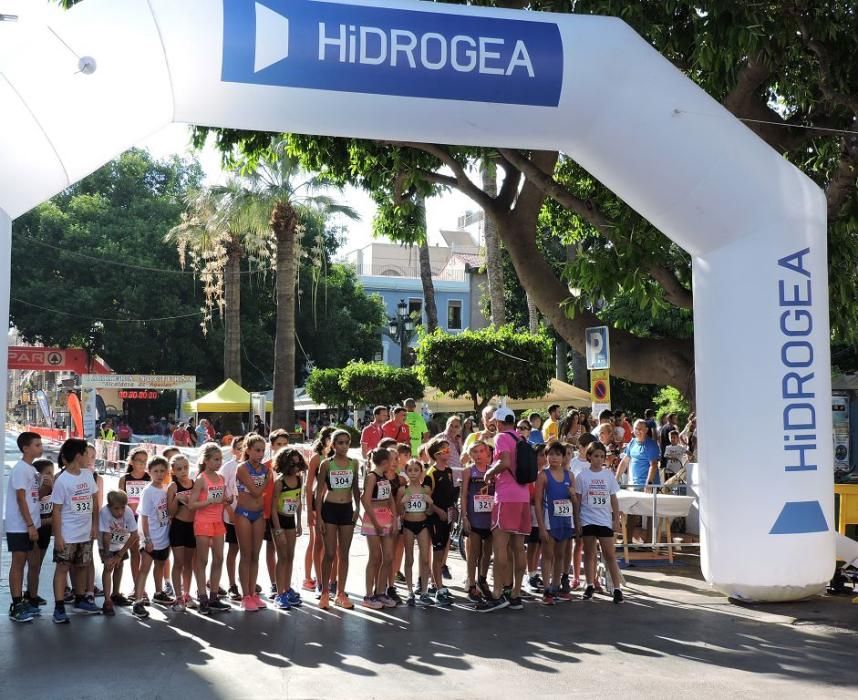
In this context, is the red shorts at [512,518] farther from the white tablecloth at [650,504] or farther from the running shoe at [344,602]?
the white tablecloth at [650,504]

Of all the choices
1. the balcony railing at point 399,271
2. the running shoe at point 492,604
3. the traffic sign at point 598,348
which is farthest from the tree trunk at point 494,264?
the balcony railing at point 399,271

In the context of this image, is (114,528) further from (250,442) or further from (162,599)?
(250,442)

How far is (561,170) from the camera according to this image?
16.2m

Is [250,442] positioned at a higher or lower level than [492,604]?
higher

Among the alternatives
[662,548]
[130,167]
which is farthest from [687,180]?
[130,167]

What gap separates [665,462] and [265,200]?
523 inches

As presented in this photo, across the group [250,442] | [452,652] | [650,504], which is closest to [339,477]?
[250,442]

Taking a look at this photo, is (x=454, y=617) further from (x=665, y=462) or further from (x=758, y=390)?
(x=665, y=462)

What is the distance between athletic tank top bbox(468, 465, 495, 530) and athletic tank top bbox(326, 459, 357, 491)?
1.17 meters

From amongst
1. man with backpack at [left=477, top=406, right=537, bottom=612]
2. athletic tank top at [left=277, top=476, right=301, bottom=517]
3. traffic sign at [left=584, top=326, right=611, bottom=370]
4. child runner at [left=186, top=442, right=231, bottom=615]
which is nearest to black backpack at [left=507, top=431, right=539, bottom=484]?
man with backpack at [left=477, top=406, right=537, bottom=612]

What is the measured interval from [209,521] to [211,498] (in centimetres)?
23

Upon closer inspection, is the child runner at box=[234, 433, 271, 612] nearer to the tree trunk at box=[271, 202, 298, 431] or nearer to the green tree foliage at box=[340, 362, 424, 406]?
the tree trunk at box=[271, 202, 298, 431]

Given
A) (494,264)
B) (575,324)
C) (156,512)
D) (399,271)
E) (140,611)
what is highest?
(399,271)

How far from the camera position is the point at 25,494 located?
8.66 m
